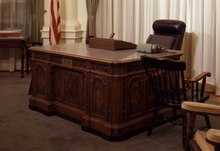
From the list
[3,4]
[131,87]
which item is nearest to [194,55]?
[131,87]

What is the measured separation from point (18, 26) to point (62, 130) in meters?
3.75

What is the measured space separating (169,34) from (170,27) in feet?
0.33

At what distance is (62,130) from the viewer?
11.6ft

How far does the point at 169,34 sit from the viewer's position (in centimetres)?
463

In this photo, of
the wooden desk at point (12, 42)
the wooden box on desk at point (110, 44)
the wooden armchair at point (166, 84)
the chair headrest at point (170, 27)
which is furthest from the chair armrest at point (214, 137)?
the wooden desk at point (12, 42)

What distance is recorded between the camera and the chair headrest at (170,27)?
4.50m

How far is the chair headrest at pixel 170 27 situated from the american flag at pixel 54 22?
2096mm

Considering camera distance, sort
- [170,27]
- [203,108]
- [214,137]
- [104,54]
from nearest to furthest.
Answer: [214,137] < [203,108] < [104,54] < [170,27]

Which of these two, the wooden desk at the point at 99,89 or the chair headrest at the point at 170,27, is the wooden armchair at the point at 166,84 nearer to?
the wooden desk at the point at 99,89

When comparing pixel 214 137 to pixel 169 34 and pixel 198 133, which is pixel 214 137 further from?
pixel 169 34

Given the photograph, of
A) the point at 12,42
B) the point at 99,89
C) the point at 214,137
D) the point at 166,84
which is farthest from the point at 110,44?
the point at 12,42

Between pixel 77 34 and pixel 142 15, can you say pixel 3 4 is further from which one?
pixel 142 15

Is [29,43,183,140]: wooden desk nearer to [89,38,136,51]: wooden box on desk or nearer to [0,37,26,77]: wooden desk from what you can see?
[89,38,136,51]: wooden box on desk

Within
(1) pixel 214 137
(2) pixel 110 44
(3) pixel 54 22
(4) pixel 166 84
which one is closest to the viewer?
(1) pixel 214 137
